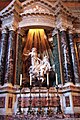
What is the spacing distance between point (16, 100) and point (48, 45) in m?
2.20

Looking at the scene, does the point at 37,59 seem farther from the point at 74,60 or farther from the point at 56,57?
the point at 74,60

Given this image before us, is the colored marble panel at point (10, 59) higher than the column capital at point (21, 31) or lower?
lower

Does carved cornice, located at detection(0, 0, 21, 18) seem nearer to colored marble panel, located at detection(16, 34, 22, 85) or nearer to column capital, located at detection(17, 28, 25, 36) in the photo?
column capital, located at detection(17, 28, 25, 36)

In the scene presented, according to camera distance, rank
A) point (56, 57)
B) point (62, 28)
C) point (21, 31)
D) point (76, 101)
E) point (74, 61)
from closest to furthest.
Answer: point (76, 101) < point (74, 61) < point (56, 57) < point (62, 28) < point (21, 31)

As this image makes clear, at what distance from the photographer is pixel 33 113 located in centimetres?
400

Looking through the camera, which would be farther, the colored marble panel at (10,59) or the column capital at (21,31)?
the column capital at (21,31)

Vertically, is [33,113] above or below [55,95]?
below

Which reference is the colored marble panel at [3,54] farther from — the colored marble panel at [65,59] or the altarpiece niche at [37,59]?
the colored marble panel at [65,59]

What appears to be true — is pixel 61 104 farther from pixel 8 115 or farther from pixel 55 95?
pixel 8 115

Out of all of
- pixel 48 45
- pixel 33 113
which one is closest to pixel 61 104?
pixel 33 113

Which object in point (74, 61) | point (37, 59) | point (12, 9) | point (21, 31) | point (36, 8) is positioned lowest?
point (74, 61)

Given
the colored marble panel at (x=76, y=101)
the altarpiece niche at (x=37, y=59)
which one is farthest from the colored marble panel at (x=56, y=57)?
the colored marble panel at (x=76, y=101)

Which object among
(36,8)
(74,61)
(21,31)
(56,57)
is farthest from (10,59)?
(36,8)

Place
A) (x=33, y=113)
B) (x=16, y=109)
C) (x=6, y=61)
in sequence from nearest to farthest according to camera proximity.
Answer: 1. (x=33, y=113)
2. (x=16, y=109)
3. (x=6, y=61)
